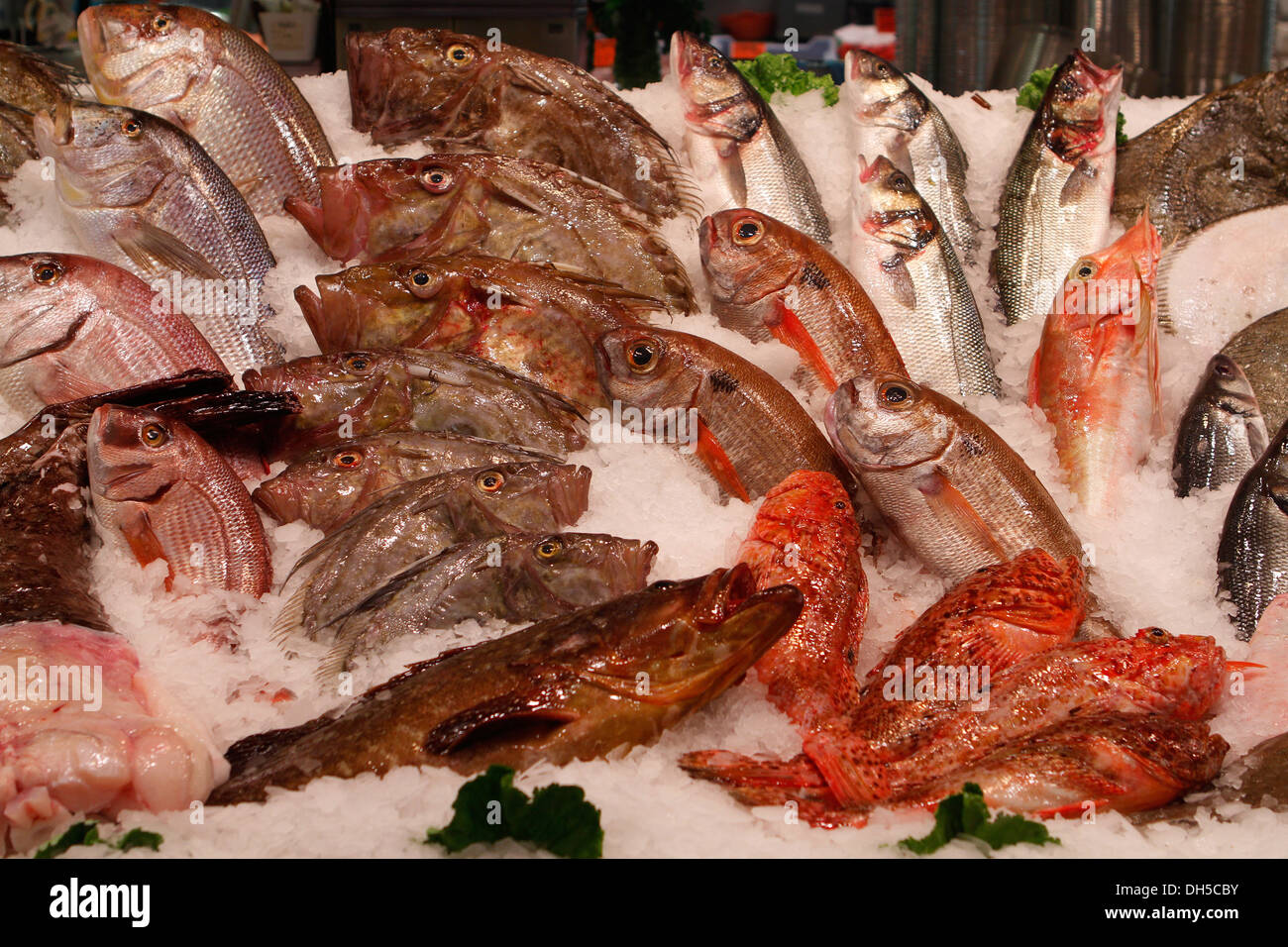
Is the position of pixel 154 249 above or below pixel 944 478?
above

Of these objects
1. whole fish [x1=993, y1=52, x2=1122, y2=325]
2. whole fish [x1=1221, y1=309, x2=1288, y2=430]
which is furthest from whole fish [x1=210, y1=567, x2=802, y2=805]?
whole fish [x1=993, y1=52, x2=1122, y2=325]

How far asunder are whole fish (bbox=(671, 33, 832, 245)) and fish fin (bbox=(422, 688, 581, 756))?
286cm

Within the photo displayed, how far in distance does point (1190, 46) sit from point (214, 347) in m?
6.99

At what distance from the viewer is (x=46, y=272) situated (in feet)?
10.5

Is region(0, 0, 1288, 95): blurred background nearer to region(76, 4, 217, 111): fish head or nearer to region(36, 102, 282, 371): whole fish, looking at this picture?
region(76, 4, 217, 111): fish head

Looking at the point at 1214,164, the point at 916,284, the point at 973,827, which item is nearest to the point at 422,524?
the point at 973,827

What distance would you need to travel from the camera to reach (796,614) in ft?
7.36

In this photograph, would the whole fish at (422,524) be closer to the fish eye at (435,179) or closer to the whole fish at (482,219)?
the whole fish at (482,219)

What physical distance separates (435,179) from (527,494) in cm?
143

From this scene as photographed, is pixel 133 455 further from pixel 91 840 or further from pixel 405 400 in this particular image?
pixel 91 840

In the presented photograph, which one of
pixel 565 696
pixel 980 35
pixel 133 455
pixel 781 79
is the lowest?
pixel 565 696
